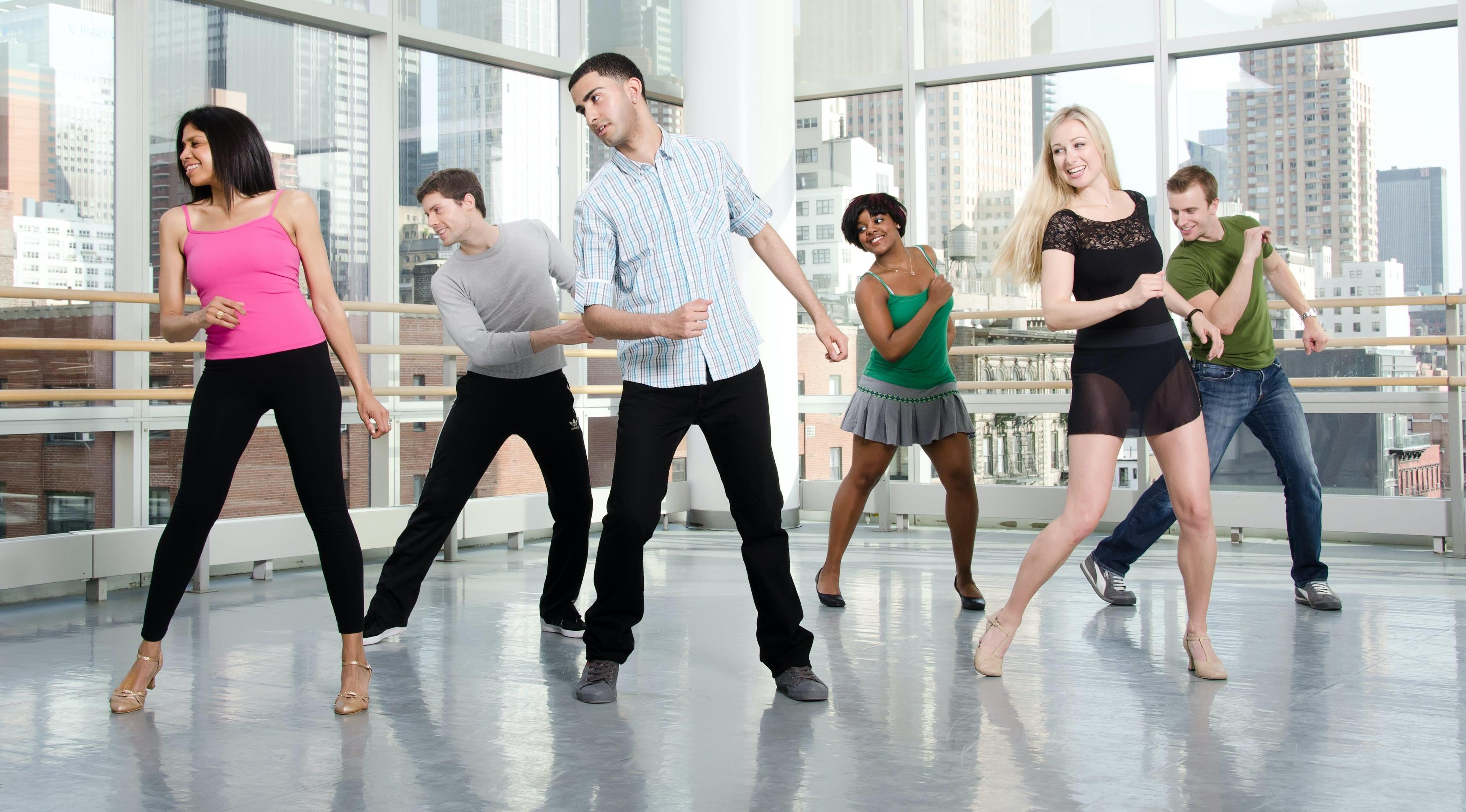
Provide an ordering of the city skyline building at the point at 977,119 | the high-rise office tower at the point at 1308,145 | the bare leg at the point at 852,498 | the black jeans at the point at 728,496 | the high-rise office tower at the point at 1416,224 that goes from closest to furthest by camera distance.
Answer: the black jeans at the point at 728,496, the bare leg at the point at 852,498, the high-rise office tower at the point at 1416,224, the high-rise office tower at the point at 1308,145, the city skyline building at the point at 977,119

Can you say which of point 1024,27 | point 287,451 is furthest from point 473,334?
point 1024,27

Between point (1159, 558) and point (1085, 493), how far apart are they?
261 cm

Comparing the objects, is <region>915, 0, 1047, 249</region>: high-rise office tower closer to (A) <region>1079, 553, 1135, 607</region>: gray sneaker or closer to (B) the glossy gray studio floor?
(B) the glossy gray studio floor

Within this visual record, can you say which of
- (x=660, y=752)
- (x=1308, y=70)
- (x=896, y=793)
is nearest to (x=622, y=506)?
(x=660, y=752)

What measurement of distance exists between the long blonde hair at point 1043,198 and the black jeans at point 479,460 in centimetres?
138

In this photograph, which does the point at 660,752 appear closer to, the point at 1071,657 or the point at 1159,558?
the point at 1071,657

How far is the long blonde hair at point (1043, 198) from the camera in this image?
10.4 feet

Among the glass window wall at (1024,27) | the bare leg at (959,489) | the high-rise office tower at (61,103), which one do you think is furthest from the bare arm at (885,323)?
the glass window wall at (1024,27)

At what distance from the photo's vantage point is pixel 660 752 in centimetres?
263

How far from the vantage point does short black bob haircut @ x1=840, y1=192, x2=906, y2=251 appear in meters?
4.06

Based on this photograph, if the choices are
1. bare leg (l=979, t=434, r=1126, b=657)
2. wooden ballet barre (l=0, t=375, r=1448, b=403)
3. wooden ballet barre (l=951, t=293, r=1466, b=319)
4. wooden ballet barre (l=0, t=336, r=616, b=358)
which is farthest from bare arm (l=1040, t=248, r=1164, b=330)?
wooden ballet barre (l=951, t=293, r=1466, b=319)

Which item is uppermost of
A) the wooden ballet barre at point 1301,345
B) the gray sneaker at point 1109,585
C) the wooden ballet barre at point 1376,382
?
the wooden ballet barre at point 1301,345

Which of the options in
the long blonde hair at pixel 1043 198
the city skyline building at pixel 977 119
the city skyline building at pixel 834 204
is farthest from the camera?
the city skyline building at pixel 834 204

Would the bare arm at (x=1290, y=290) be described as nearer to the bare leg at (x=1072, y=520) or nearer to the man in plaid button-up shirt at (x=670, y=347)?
the bare leg at (x=1072, y=520)
